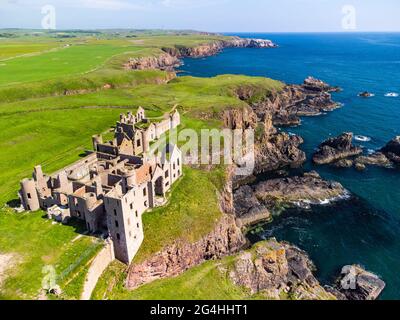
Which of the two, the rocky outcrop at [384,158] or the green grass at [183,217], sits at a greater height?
the green grass at [183,217]

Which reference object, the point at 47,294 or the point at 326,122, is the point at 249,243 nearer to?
the point at 47,294

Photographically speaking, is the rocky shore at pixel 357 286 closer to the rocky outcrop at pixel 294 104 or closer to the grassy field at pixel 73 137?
the grassy field at pixel 73 137

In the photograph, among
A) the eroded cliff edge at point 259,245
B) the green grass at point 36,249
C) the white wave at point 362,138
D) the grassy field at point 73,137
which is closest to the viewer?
the green grass at point 36,249

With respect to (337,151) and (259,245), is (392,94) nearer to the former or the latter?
(337,151)

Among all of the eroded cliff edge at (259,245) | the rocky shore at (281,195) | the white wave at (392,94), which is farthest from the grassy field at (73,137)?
the white wave at (392,94)

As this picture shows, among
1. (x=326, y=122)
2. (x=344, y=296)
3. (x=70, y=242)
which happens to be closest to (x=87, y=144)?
(x=70, y=242)

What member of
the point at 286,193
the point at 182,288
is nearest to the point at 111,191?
the point at 182,288
